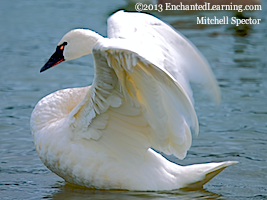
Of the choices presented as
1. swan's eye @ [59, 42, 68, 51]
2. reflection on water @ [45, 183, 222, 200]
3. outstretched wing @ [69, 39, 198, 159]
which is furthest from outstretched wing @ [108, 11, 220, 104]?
reflection on water @ [45, 183, 222, 200]

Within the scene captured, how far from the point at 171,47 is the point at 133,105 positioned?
59cm

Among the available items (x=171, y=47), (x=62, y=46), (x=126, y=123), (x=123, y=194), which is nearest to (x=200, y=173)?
(x=123, y=194)

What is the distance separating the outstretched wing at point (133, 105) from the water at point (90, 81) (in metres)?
0.52

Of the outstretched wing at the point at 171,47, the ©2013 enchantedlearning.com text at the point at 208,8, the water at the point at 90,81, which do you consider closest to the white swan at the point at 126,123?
the outstretched wing at the point at 171,47

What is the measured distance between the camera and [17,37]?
11398 millimetres

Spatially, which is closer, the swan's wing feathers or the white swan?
the swan's wing feathers

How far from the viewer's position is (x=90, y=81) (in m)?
8.74

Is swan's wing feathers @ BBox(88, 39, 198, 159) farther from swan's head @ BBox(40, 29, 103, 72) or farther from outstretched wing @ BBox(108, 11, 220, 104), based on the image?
swan's head @ BBox(40, 29, 103, 72)

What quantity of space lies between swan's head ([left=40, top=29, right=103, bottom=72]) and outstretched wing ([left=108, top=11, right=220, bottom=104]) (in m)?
0.32

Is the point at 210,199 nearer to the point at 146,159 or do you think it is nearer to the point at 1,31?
the point at 146,159

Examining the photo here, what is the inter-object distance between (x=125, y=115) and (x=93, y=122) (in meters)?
0.29

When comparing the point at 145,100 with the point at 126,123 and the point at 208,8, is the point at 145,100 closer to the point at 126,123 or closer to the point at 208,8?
the point at 126,123

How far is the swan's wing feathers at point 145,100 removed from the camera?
3477 mm

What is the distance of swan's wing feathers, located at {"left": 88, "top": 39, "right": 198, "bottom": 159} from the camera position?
3477 millimetres
